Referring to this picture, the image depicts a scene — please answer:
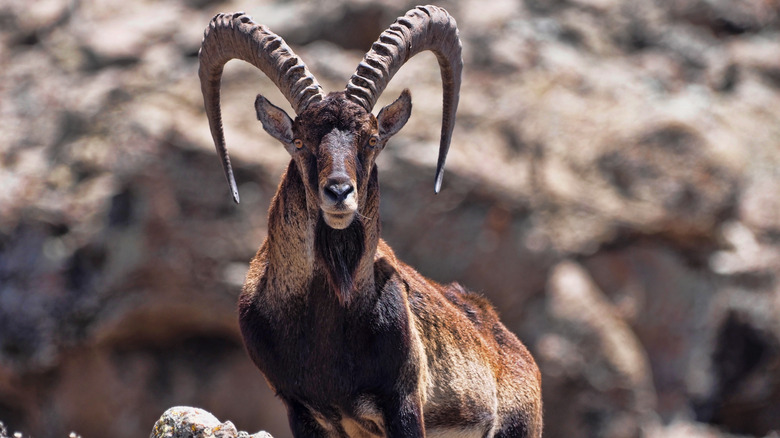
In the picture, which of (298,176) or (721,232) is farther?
(721,232)

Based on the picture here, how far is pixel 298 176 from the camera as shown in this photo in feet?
25.0

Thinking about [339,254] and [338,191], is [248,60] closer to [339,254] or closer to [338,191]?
[339,254]

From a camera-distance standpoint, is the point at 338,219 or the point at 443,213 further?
the point at 443,213

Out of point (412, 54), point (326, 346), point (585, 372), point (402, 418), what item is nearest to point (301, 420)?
point (326, 346)

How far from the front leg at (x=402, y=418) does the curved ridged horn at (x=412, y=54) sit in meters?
1.87

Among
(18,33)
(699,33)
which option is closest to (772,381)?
(699,33)

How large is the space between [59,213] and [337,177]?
1090 centimetres

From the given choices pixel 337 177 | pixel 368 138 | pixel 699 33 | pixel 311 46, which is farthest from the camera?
pixel 699 33

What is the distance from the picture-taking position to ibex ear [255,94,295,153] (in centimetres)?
766

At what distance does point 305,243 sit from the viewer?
756cm

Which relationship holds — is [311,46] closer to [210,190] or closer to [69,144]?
[210,190]

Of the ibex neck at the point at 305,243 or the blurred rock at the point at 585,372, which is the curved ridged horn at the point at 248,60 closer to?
the ibex neck at the point at 305,243

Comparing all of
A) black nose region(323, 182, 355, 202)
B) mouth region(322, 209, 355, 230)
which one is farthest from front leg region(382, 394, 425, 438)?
black nose region(323, 182, 355, 202)

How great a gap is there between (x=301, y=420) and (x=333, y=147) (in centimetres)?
202
